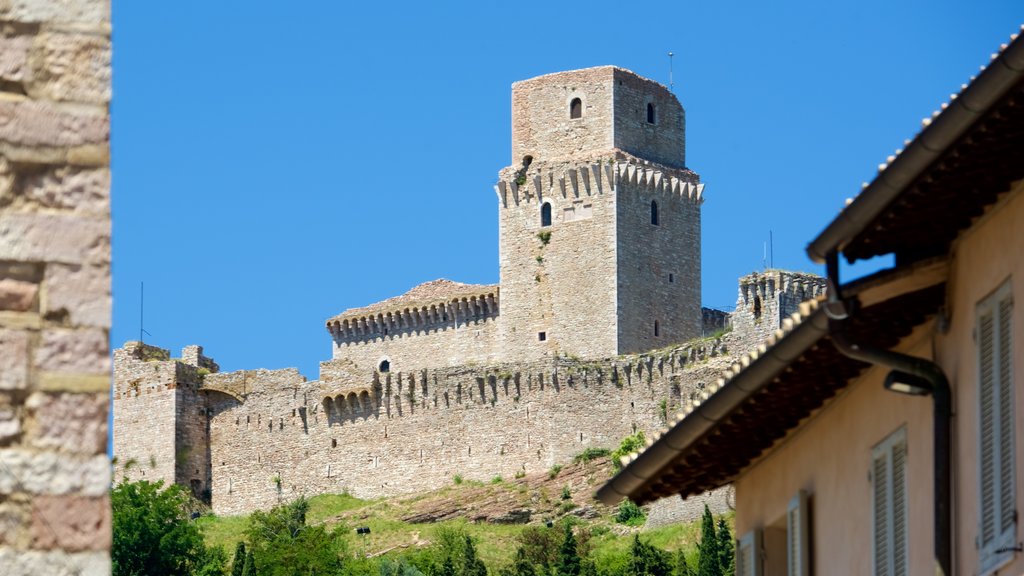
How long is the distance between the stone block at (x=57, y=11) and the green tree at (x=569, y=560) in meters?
56.4

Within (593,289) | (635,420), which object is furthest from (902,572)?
(593,289)

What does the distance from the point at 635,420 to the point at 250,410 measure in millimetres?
16338

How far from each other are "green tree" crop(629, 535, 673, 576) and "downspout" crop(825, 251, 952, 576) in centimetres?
5189

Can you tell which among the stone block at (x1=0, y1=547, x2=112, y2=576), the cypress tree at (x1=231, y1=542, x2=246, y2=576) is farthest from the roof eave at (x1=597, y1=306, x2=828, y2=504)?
the cypress tree at (x1=231, y1=542, x2=246, y2=576)

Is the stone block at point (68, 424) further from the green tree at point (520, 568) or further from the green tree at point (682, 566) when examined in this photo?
the green tree at point (520, 568)

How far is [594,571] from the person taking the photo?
2547 inches

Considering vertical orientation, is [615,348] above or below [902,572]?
above

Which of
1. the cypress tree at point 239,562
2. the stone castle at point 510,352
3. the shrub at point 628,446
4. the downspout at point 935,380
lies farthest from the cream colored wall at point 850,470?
the stone castle at point 510,352

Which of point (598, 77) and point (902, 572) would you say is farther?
point (598, 77)

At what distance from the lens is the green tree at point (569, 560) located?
6444 centimetres

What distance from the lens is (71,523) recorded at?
8109 mm

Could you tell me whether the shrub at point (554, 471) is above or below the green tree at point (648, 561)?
above

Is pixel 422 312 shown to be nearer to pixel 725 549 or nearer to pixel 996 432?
pixel 725 549

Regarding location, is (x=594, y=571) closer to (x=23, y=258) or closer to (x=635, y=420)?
(x=635, y=420)
